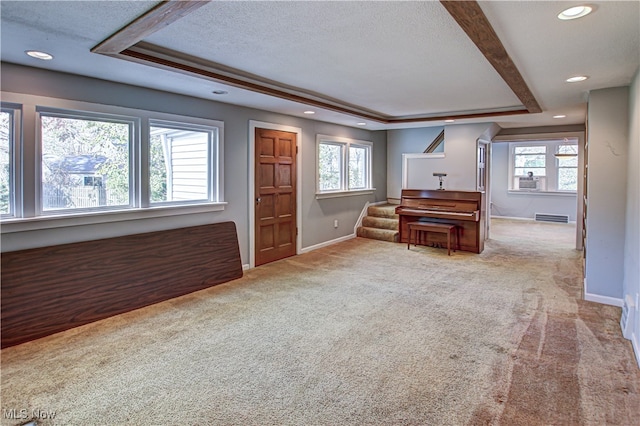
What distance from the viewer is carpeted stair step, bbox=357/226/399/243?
6769mm

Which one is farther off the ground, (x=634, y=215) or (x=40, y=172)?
(x=40, y=172)

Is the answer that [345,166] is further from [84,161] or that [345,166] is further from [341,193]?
[84,161]

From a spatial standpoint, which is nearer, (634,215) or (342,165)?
(634,215)

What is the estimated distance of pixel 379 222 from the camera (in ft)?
23.7

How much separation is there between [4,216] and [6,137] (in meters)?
0.64

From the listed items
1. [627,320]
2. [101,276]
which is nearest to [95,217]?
[101,276]

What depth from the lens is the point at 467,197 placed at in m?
6.00

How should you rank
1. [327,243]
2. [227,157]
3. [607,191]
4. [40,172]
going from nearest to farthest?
[40,172]
[607,191]
[227,157]
[327,243]

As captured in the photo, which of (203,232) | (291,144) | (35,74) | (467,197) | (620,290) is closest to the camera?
(35,74)

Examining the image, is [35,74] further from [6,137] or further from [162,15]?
[162,15]

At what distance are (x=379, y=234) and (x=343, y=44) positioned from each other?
4.66 metres

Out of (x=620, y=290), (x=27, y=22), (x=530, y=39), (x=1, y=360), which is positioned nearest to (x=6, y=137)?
(x=27, y=22)

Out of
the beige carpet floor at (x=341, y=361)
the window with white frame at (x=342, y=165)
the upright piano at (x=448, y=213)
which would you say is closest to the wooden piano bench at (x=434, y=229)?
the upright piano at (x=448, y=213)

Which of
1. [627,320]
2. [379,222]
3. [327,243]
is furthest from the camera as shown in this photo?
[379,222]
